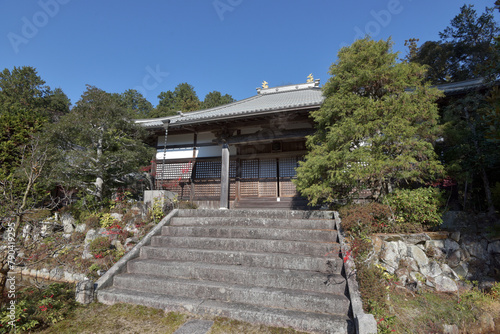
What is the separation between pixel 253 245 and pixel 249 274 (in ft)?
2.73

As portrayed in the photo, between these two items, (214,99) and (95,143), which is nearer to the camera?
(95,143)

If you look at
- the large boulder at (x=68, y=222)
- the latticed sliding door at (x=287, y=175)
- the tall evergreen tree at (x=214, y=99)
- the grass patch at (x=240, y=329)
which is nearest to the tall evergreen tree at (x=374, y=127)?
the grass patch at (x=240, y=329)

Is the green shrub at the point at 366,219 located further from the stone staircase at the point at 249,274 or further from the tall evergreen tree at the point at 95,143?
the tall evergreen tree at the point at 95,143

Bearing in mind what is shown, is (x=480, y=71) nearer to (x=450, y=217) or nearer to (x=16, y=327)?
(x=450, y=217)

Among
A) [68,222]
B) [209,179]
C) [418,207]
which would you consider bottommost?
[68,222]

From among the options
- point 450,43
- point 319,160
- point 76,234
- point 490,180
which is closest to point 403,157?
point 319,160

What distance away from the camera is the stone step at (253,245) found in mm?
4529

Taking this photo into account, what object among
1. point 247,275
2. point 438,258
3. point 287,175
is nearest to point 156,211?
point 247,275

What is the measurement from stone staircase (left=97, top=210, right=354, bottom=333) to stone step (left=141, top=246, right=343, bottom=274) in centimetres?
2

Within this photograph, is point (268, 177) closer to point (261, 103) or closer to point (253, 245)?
point (261, 103)

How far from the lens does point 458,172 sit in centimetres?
544

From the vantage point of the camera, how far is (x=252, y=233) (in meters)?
5.29

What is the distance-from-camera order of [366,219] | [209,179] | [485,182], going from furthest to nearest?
[209,179] < [485,182] < [366,219]

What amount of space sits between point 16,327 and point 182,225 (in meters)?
3.42
